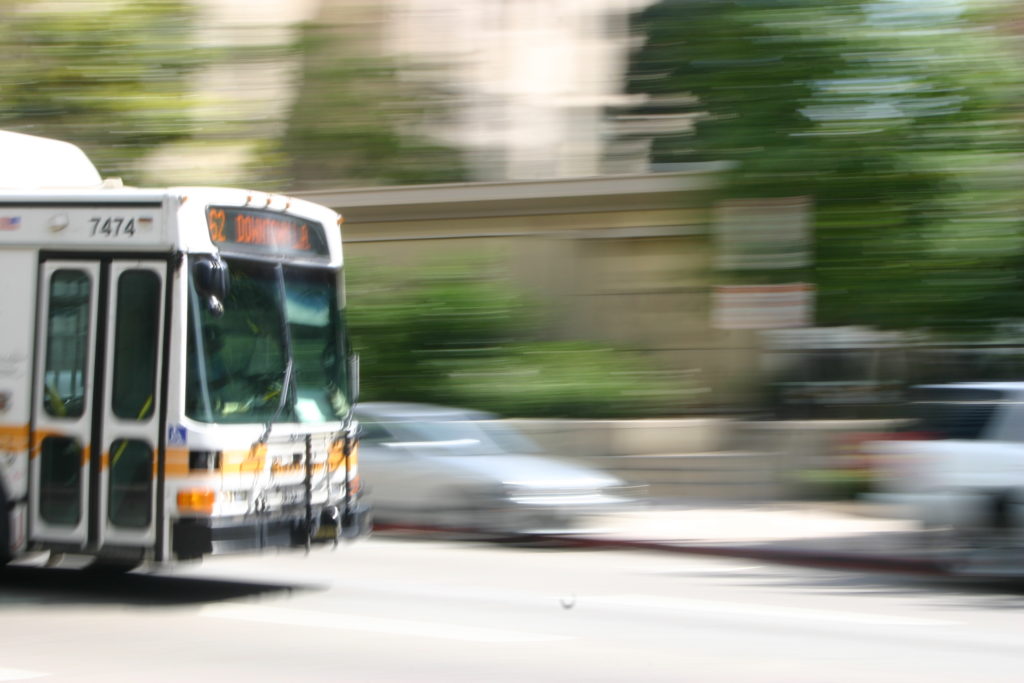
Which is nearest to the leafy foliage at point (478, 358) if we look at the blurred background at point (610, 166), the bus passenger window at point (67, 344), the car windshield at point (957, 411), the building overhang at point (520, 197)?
the blurred background at point (610, 166)

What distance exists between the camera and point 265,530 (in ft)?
30.9

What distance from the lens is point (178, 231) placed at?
9062mm

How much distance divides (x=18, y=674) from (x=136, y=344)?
8.66ft

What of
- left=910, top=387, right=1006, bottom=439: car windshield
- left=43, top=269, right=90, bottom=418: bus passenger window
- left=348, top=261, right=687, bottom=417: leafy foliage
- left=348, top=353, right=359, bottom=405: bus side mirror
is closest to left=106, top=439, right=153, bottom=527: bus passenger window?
left=43, top=269, right=90, bottom=418: bus passenger window

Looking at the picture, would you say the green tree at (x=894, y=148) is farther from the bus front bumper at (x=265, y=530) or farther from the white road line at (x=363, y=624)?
the white road line at (x=363, y=624)

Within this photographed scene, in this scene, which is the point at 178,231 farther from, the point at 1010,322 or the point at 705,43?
the point at 1010,322

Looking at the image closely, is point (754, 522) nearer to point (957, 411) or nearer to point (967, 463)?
point (957, 411)

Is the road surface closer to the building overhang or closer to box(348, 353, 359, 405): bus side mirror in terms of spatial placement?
box(348, 353, 359, 405): bus side mirror

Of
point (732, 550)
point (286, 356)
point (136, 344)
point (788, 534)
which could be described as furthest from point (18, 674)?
point (788, 534)

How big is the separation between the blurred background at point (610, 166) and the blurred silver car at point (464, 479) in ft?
8.36

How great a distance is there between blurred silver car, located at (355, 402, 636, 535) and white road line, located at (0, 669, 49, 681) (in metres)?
6.95

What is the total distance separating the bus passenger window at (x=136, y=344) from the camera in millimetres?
9109

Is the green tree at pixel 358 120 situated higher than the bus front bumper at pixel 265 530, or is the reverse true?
the green tree at pixel 358 120

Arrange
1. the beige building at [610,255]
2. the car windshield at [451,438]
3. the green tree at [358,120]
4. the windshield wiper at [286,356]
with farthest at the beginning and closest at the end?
the green tree at [358,120], the beige building at [610,255], the car windshield at [451,438], the windshield wiper at [286,356]
